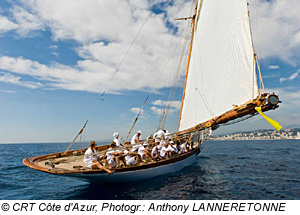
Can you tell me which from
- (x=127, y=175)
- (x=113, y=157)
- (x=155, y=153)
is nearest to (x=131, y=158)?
(x=127, y=175)

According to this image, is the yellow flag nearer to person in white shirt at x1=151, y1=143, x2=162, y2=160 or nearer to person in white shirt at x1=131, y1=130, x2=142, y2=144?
person in white shirt at x1=151, y1=143, x2=162, y2=160

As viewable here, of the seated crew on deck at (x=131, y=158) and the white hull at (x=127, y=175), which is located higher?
the seated crew on deck at (x=131, y=158)

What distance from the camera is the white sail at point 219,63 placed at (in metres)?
11.9

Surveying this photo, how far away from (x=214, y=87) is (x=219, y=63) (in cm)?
179

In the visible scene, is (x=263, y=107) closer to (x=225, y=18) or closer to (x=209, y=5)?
(x=225, y=18)

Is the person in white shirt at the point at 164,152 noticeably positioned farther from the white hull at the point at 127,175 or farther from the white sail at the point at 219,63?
the white sail at the point at 219,63

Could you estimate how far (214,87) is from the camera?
1384 centimetres

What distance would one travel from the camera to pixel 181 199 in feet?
28.6

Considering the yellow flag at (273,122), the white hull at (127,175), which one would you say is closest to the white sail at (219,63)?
the yellow flag at (273,122)

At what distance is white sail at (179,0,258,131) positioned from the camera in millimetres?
11875

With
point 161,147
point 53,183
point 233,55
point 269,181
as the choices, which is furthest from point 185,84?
point 53,183

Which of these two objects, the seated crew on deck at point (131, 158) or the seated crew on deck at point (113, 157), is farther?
the seated crew on deck at point (131, 158)

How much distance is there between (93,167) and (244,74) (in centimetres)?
1058

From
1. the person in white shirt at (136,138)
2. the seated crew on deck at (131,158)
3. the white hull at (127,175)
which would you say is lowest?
the white hull at (127,175)
